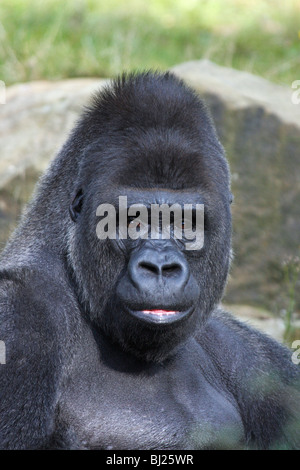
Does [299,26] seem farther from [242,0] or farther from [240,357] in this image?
[240,357]

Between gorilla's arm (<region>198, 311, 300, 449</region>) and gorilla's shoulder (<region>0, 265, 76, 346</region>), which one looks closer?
gorilla's shoulder (<region>0, 265, 76, 346</region>)

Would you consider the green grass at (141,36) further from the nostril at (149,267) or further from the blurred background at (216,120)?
the nostril at (149,267)

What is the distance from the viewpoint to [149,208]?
3836 millimetres

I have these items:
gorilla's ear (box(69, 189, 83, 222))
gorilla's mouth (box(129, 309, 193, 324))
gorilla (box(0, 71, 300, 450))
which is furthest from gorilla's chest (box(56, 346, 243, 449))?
gorilla's ear (box(69, 189, 83, 222))

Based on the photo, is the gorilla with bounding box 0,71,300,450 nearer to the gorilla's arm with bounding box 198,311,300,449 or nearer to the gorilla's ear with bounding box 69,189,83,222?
the gorilla's ear with bounding box 69,189,83,222

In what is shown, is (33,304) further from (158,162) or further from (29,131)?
(29,131)

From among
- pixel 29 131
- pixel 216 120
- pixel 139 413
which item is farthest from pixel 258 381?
pixel 29 131

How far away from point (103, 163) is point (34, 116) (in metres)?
3.53

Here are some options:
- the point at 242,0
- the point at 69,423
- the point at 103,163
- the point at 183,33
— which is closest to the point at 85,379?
the point at 69,423

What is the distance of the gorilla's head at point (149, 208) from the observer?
3.66 metres

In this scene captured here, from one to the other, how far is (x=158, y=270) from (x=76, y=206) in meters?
0.64

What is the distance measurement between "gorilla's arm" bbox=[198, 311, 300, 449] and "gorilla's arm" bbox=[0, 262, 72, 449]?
1061 millimetres

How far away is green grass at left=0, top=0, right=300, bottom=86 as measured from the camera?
8805 millimetres

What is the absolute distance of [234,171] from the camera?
23.5 feet
